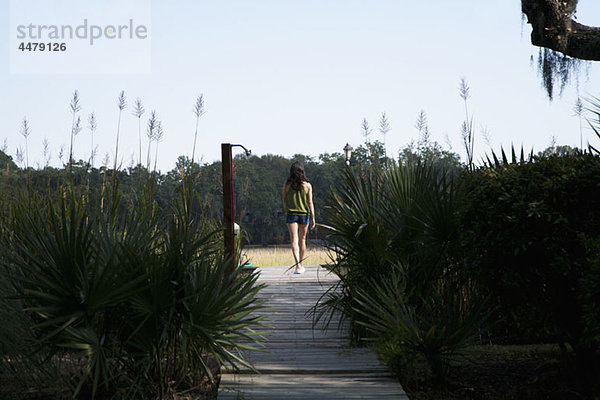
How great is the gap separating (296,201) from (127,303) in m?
5.94

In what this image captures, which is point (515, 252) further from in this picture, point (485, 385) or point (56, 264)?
point (56, 264)

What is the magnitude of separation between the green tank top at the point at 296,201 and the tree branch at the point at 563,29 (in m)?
Answer: 4.53

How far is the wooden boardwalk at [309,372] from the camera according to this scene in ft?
13.3

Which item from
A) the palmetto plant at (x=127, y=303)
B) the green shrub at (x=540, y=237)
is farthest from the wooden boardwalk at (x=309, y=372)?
the green shrub at (x=540, y=237)

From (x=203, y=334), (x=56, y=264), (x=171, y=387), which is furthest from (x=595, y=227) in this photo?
(x=56, y=264)

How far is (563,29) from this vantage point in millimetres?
8672

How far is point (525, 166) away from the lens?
4.27m

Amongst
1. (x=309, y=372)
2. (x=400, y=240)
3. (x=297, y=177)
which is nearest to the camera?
(x=309, y=372)

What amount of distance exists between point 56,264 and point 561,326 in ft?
11.6

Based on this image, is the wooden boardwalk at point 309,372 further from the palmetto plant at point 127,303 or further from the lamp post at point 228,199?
the lamp post at point 228,199

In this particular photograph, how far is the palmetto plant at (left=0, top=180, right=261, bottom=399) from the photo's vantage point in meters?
3.56

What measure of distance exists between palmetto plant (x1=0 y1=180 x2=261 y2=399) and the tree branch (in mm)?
6960

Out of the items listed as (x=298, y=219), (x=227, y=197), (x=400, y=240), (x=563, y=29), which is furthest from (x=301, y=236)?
(x=563, y=29)

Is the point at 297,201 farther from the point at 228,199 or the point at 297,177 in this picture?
the point at 228,199
